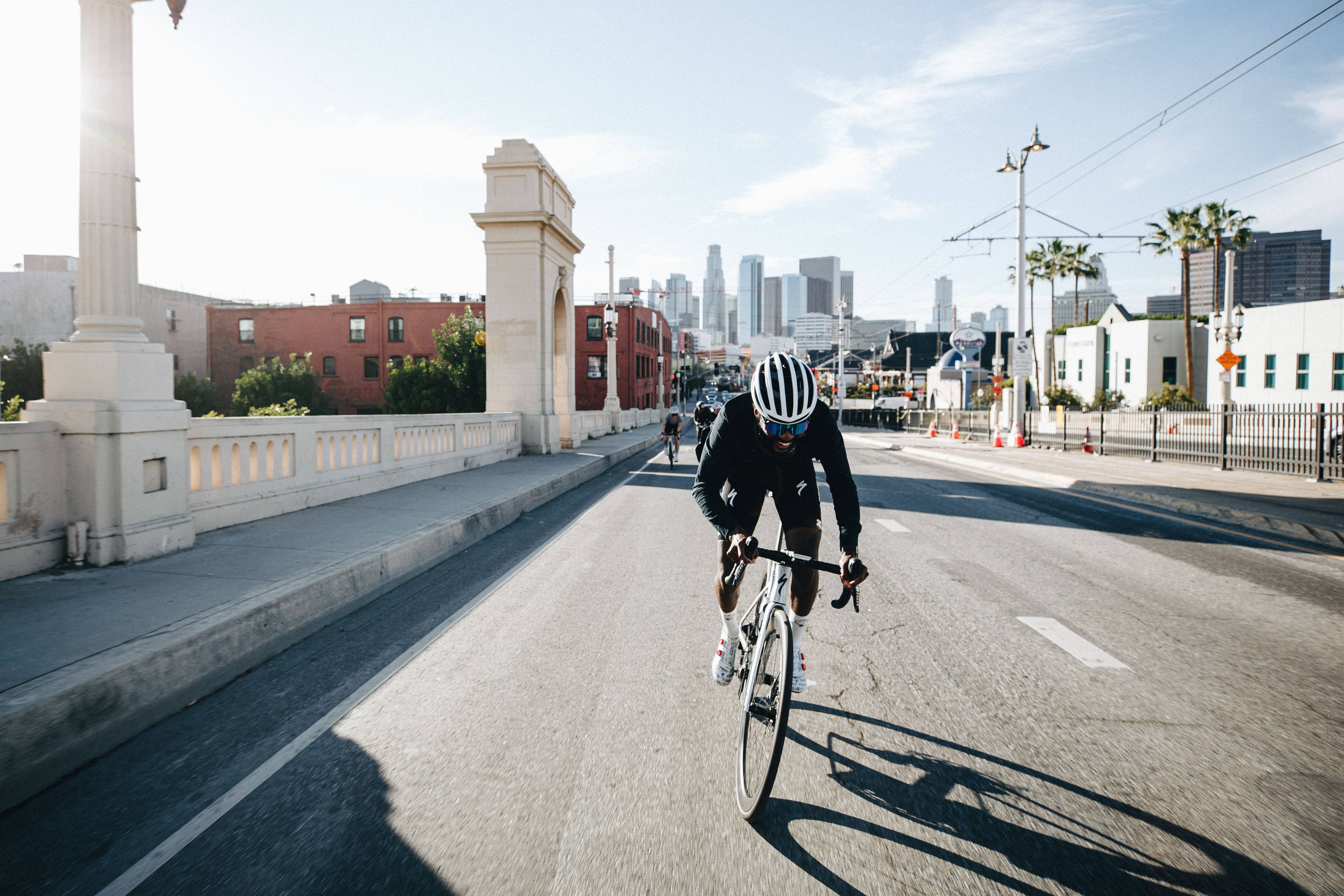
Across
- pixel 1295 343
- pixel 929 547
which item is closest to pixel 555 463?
pixel 929 547

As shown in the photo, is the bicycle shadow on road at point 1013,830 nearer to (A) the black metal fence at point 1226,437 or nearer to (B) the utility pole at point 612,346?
(A) the black metal fence at point 1226,437

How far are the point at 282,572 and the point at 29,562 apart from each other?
1.96 m

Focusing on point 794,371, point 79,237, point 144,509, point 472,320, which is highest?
point 472,320

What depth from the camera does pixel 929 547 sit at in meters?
9.19

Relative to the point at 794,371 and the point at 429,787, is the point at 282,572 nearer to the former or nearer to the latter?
the point at 429,787

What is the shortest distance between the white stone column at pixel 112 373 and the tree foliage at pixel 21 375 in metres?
56.5

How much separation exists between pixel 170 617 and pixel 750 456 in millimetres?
3962

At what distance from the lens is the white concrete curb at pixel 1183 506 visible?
960 cm

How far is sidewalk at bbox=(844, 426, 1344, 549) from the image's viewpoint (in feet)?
34.4

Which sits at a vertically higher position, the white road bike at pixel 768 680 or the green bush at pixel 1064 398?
the green bush at pixel 1064 398

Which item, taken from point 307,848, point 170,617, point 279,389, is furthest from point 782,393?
point 279,389

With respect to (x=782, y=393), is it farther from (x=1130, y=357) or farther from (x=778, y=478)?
(x=1130, y=357)

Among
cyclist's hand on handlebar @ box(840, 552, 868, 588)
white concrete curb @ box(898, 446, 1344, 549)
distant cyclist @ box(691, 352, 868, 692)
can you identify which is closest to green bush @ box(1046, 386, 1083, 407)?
white concrete curb @ box(898, 446, 1344, 549)

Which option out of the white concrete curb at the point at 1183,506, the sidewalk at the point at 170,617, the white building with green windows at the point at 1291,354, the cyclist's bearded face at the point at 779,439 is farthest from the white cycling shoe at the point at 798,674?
the white building with green windows at the point at 1291,354
